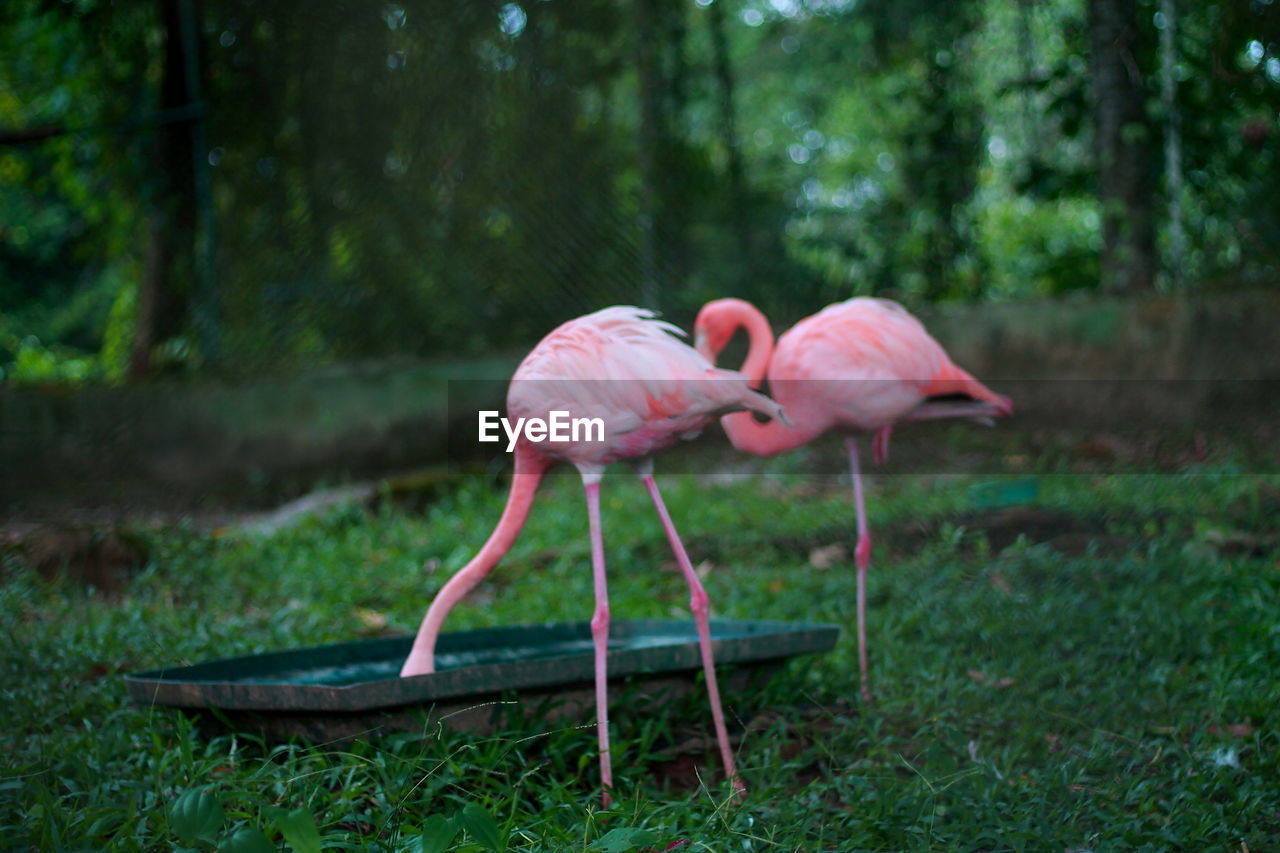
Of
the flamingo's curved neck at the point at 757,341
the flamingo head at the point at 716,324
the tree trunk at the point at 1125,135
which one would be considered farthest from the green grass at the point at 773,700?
the tree trunk at the point at 1125,135

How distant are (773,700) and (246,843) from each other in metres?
1.47

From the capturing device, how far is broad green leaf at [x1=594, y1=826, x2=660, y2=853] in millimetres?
1777

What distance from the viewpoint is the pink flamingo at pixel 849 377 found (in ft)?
10.6

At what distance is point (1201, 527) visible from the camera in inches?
159

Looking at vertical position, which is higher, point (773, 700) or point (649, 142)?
point (649, 142)

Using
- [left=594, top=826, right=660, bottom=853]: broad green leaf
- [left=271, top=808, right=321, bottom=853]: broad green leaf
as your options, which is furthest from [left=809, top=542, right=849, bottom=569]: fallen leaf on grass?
[left=271, top=808, right=321, bottom=853]: broad green leaf

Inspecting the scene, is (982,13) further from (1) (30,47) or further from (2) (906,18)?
(1) (30,47)

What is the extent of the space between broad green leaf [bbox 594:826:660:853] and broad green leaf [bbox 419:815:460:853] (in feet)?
0.74

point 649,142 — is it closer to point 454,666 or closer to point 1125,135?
point 1125,135

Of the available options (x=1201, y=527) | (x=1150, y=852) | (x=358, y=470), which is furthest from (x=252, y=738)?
(x=358, y=470)

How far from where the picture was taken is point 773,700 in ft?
9.18

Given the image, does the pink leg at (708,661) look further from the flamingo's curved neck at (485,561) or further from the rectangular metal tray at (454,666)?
the flamingo's curved neck at (485,561)

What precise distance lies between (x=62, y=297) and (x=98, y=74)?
155 cm

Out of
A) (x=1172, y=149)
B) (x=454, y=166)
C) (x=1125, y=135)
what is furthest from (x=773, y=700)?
(x=1125, y=135)
